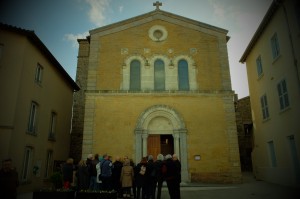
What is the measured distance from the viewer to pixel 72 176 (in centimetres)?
1080

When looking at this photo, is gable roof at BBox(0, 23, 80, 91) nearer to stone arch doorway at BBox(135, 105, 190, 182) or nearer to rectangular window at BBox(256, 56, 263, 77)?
stone arch doorway at BBox(135, 105, 190, 182)

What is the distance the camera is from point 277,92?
581 inches

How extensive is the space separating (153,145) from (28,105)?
788 centimetres

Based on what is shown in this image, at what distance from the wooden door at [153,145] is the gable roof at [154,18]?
26.8ft

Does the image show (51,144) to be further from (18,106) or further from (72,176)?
(72,176)

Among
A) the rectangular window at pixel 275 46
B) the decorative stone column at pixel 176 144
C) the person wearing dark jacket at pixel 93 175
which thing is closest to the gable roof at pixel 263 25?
the rectangular window at pixel 275 46

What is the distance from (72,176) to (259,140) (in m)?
13.4

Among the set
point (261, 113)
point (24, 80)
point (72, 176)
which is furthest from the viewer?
point (261, 113)

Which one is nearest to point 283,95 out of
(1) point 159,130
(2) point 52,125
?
(1) point 159,130

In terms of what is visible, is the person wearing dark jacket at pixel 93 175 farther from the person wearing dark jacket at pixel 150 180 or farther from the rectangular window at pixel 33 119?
the rectangular window at pixel 33 119

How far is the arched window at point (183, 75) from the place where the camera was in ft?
57.2

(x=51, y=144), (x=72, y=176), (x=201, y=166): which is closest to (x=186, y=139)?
(x=201, y=166)

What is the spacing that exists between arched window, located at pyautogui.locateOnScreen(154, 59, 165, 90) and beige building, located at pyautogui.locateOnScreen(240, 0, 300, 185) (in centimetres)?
658

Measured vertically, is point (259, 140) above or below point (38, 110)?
below
